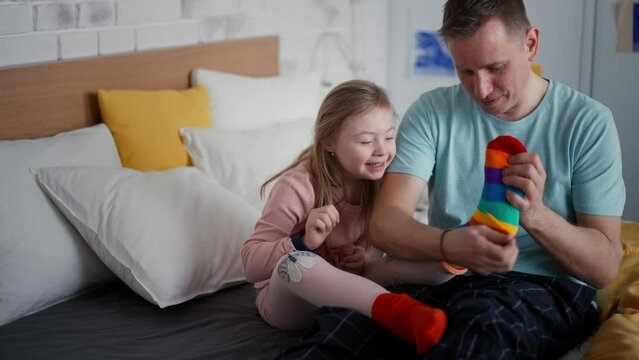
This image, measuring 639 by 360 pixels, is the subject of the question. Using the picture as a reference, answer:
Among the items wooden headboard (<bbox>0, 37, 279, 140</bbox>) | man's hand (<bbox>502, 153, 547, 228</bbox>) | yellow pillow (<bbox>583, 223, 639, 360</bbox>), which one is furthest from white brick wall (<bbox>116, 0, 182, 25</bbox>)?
yellow pillow (<bbox>583, 223, 639, 360</bbox>)

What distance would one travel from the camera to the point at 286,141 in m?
2.69

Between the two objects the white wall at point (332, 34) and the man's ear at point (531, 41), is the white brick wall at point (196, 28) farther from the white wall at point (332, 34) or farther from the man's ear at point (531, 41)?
the man's ear at point (531, 41)

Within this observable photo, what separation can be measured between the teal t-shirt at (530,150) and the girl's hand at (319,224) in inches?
9.3

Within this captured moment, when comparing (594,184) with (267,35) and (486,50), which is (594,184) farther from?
(267,35)

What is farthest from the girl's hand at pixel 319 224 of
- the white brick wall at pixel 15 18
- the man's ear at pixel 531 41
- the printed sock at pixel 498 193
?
the white brick wall at pixel 15 18

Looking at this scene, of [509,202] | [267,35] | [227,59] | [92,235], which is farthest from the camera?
[267,35]

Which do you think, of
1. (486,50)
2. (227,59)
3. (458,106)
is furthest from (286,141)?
(486,50)

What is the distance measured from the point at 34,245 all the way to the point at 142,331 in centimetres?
37

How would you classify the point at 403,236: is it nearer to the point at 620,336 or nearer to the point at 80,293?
the point at 620,336

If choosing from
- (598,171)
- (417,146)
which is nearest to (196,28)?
(417,146)

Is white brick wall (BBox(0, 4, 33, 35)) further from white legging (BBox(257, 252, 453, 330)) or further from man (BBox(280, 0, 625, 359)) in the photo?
man (BBox(280, 0, 625, 359))

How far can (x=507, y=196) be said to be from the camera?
152cm

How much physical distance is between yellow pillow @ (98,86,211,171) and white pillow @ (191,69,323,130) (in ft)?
0.53

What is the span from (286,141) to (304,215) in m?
0.78
